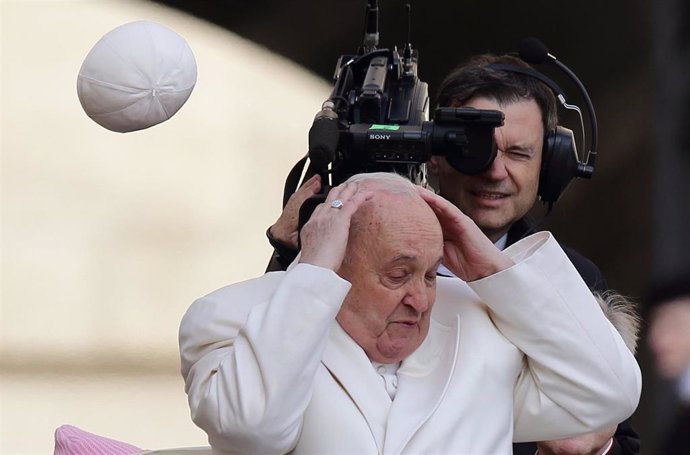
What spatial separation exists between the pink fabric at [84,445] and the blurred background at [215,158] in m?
1.49

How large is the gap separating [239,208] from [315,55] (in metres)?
0.51

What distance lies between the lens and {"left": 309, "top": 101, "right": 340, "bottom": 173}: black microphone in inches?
99.3

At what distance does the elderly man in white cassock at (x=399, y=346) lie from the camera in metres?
2.25

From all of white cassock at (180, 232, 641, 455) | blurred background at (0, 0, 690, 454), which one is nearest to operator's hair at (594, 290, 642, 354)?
white cassock at (180, 232, 641, 455)

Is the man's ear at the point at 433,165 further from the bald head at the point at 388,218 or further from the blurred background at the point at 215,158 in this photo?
the blurred background at the point at 215,158

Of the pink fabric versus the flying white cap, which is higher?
the flying white cap

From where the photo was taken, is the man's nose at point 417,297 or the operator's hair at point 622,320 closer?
the man's nose at point 417,297

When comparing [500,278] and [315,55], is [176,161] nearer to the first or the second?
[315,55]

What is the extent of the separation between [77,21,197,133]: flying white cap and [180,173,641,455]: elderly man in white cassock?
0.37m

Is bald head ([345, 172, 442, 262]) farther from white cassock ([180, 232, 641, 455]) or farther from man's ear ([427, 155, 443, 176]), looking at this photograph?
man's ear ([427, 155, 443, 176])

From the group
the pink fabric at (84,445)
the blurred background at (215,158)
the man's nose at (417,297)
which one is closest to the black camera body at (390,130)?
Answer: the man's nose at (417,297)

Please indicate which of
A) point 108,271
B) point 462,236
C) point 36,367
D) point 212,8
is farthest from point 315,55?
point 462,236

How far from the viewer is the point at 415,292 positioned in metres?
2.28

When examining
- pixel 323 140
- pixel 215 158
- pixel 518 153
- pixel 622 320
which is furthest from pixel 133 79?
pixel 215 158
